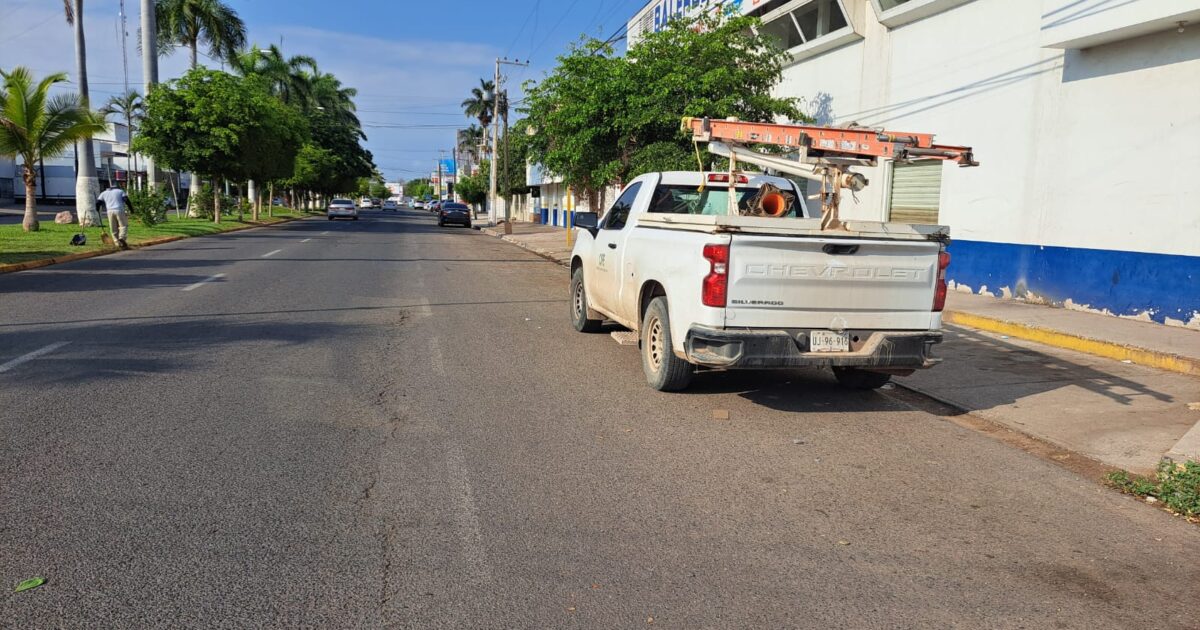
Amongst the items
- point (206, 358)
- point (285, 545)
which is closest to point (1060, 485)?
point (285, 545)

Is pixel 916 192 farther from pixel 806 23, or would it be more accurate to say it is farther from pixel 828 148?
pixel 828 148

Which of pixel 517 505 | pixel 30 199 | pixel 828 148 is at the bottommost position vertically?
pixel 517 505

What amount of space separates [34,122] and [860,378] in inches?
1025

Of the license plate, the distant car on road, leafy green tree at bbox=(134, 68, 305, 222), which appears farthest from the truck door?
the distant car on road

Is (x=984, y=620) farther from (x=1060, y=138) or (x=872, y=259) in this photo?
(x=1060, y=138)

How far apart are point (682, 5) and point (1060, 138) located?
1334 cm

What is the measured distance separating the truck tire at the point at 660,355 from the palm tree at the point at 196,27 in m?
38.2

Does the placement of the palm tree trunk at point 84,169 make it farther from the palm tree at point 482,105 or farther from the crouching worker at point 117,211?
the palm tree at point 482,105

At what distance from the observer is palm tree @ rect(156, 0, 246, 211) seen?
134 ft

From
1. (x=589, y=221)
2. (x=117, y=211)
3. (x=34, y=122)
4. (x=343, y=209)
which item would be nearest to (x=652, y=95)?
(x=589, y=221)

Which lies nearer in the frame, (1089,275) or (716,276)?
(716,276)

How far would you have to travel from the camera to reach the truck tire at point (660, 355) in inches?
267

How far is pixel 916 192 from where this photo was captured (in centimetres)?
1598

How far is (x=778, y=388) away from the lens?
24.5 feet
